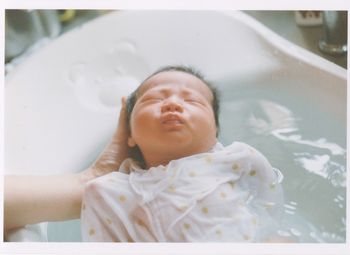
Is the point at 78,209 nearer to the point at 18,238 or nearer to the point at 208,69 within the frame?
the point at 18,238

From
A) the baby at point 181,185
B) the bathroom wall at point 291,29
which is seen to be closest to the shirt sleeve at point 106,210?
the baby at point 181,185

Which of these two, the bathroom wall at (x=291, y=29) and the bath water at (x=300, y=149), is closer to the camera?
the bath water at (x=300, y=149)

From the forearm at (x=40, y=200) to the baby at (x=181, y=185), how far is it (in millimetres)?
43

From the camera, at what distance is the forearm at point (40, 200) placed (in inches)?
37.9

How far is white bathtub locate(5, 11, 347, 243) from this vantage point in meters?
0.98

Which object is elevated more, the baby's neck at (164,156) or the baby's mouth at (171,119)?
the baby's mouth at (171,119)

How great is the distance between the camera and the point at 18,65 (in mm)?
1148

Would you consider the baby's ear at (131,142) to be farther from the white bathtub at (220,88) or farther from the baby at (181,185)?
the white bathtub at (220,88)

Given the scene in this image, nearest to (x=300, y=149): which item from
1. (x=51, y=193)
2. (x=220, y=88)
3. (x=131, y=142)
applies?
(x=220, y=88)

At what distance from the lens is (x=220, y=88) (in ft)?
3.59

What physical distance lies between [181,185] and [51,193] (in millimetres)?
255

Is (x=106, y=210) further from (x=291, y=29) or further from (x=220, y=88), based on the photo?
(x=291, y=29)
